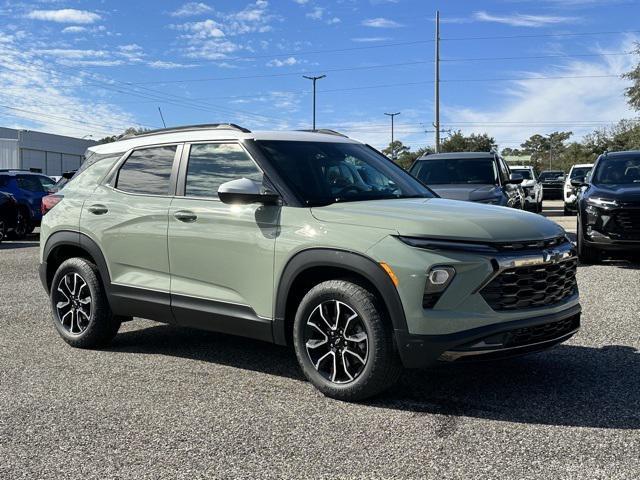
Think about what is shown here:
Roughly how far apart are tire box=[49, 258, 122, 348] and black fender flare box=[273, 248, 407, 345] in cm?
190

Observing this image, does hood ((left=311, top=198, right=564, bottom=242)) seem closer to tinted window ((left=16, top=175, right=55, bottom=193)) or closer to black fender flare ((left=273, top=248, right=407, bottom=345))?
black fender flare ((left=273, top=248, right=407, bottom=345))

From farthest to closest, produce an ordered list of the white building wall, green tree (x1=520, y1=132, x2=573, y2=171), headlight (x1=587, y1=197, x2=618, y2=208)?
green tree (x1=520, y1=132, x2=573, y2=171), the white building wall, headlight (x1=587, y1=197, x2=618, y2=208)

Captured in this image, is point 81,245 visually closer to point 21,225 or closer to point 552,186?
point 21,225

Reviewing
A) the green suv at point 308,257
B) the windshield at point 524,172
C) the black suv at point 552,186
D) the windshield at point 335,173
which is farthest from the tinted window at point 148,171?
the black suv at point 552,186

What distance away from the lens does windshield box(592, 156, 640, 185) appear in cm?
1103

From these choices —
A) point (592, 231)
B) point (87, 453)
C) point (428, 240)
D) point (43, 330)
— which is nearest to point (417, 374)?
point (428, 240)

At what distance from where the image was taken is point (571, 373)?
16.5 ft

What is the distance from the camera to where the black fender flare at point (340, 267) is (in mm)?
4098

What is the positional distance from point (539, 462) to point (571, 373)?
172 centimetres

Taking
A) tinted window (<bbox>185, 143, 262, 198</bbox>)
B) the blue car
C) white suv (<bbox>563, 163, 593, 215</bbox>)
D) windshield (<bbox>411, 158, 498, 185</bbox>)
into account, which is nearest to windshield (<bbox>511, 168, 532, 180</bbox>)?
white suv (<bbox>563, 163, 593, 215</bbox>)

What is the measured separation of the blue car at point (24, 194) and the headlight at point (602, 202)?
41.8 ft

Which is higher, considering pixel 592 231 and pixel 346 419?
pixel 592 231

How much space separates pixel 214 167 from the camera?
5215mm

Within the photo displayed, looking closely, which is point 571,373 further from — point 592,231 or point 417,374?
point 592,231
